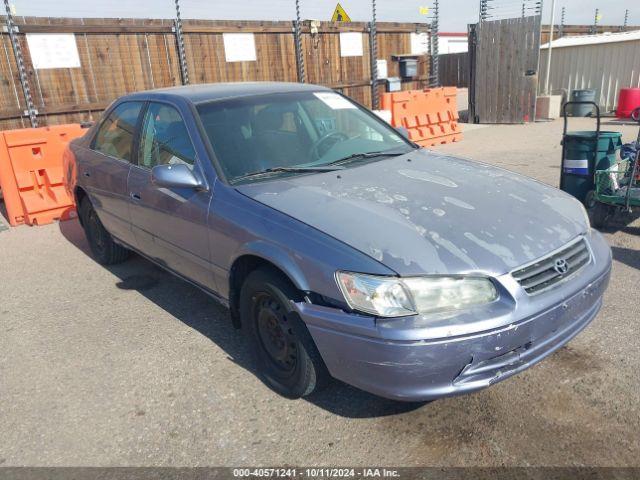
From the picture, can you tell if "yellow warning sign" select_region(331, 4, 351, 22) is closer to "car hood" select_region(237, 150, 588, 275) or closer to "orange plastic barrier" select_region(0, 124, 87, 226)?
"orange plastic barrier" select_region(0, 124, 87, 226)

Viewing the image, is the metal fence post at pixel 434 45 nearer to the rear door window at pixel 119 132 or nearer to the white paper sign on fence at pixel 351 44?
the white paper sign on fence at pixel 351 44

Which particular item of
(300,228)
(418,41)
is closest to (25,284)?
(300,228)

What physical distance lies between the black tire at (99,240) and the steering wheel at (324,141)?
8.15ft

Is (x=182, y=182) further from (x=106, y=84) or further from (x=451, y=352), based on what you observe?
(x=106, y=84)

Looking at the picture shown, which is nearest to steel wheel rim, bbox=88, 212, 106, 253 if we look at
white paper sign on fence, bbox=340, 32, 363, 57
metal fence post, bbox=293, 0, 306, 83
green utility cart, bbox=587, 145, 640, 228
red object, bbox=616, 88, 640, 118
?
green utility cart, bbox=587, 145, 640, 228

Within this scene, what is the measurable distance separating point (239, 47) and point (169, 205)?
8.97m

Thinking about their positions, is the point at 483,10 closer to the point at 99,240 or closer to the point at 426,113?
the point at 426,113

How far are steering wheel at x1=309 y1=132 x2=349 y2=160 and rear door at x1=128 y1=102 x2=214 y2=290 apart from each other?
30.5 inches

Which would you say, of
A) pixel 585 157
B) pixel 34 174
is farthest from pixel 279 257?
pixel 34 174

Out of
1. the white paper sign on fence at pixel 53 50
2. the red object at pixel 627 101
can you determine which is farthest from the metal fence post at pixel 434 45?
the white paper sign on fence at pixel 53 50

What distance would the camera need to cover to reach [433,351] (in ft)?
7.26

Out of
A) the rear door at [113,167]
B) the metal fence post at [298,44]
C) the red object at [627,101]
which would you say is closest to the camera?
the rear door at [113,167]

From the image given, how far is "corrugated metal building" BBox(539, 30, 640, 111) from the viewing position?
51.4 ft

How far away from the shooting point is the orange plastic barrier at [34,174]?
6934mm
